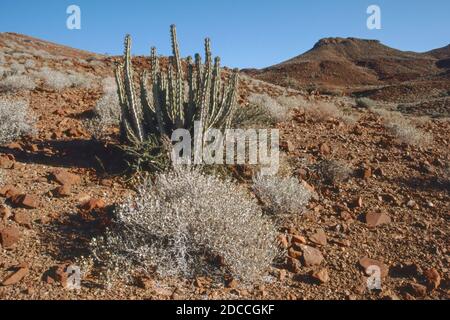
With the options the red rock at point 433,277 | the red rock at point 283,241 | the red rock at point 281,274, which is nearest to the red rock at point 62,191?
the red rock at point 283,241

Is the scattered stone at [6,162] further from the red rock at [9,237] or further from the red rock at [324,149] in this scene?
the red rock at [324,149]

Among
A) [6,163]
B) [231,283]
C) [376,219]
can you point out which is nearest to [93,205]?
[6,163]

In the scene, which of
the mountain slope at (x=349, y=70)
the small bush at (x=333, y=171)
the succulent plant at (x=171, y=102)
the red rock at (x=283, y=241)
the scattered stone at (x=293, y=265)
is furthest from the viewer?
the mountain slope at (x=349, y=70)

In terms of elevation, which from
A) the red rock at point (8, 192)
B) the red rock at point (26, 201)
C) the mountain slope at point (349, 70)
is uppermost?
the mountain slope at point (349, 70)

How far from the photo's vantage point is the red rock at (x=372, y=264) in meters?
3.73

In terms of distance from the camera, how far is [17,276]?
321 cm

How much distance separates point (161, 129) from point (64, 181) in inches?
48.0

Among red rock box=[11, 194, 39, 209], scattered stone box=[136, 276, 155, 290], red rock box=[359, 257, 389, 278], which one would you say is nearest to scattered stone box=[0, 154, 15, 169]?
red rock box=[11, 194, 39, 209]

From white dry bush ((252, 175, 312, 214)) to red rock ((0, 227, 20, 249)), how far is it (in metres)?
2.26

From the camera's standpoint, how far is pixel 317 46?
71.8 meters

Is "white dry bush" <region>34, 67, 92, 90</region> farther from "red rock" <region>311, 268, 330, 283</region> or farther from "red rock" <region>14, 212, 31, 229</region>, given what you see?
"red rock" <region>311, 268, 330, 283</region>

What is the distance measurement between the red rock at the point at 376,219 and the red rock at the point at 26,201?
10.4ft

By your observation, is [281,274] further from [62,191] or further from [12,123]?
[12,123]
